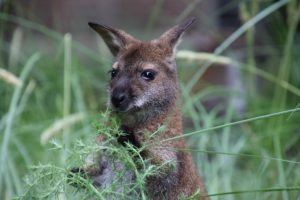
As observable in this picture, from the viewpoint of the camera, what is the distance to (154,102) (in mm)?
3578

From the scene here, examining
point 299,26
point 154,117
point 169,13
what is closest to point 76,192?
point 154,117

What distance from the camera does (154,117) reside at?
11.7 feet

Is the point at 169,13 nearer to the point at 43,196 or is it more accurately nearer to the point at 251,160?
the point at 251,160

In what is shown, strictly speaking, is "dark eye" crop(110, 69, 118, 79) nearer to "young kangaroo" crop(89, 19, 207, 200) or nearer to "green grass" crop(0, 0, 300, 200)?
"young kangaroo" crop(89, 19, 207, 200)

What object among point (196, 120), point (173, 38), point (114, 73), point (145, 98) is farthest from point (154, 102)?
point (196, 120)

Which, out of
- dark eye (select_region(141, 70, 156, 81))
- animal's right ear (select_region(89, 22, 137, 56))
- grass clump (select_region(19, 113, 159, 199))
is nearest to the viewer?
grass clump (select_region(19, 113, 159, 199))

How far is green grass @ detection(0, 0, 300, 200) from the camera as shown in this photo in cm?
434

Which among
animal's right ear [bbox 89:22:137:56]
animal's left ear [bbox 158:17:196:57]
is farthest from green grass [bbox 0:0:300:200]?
animal's left ear [bbox 158:17:196:57]

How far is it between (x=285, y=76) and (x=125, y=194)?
2849 mm

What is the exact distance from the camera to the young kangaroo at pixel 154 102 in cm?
335

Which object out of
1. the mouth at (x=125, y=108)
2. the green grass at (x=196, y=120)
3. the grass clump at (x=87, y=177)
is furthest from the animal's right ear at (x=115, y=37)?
the grass clump at (x=87, y=177)

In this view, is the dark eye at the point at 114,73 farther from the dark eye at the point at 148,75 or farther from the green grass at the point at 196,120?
the green grass at the point at 196,120

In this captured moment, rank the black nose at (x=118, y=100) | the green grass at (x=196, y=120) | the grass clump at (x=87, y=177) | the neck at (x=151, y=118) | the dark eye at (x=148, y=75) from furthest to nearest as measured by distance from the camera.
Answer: the green grass at (x=196, y=120) < the dark eye at (x=148, y=75) < the neck at (x=151, y=118) < the black nose at (x=118, y=100) < the grass clump at (x=87, y=177)

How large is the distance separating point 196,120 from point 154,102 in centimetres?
126
